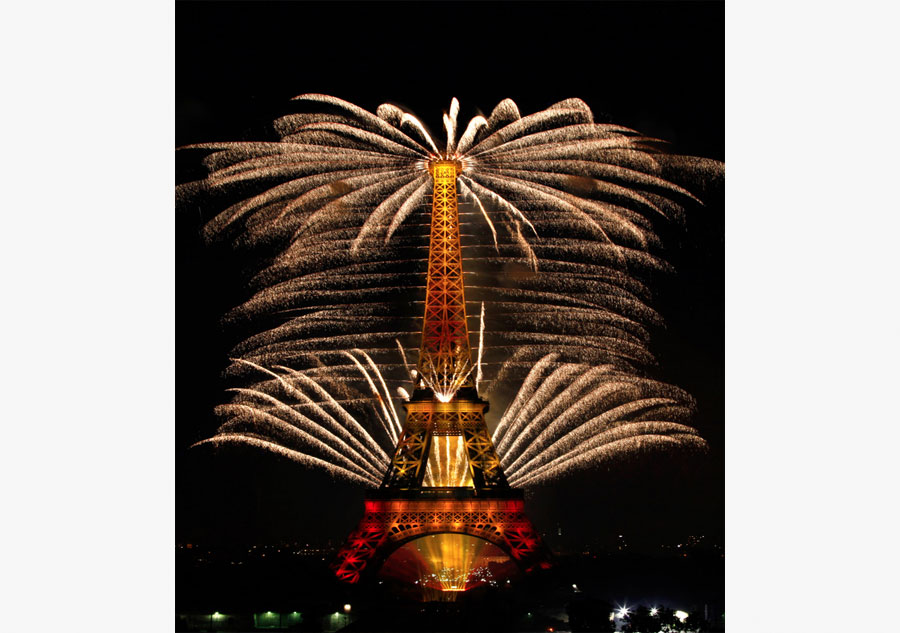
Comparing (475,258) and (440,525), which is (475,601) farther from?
(475,258)

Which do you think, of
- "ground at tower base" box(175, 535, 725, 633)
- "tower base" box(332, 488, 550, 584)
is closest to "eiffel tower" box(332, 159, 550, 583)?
"tower base" box(332, 488, 550, 584)

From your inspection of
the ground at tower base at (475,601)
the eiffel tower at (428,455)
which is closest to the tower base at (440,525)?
the eiffel tower at (428,455)

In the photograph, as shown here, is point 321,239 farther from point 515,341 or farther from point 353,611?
point 353,611

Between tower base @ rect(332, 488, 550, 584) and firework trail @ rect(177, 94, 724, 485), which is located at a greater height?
firework trail @ rect(177, 94, 724, 485)

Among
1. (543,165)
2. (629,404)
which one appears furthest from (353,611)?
(543,165)

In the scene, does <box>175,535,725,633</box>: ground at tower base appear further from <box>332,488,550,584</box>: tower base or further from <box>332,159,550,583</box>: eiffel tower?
<box>332,159,550,583</box>: eiffel tower

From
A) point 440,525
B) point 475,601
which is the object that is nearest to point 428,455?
point 440,525
